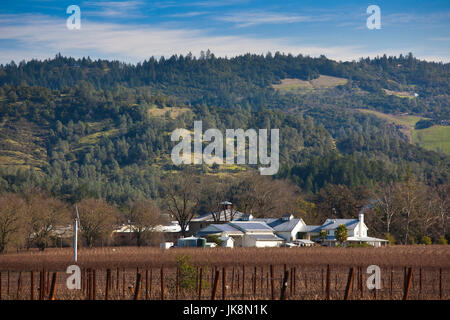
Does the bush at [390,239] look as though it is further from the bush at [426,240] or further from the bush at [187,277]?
the bush at [187,277]

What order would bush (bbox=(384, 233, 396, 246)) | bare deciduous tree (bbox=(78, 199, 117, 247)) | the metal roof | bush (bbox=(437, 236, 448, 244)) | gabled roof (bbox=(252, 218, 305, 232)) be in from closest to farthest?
the metal roof → bare deciduous tree (bbox=(78, 199, 117, 247)) → bush (bbox=(384, 233, 396, 246)) → bush (bbox=(437, 236, 448, 244)) → gabled roof (bbox=(252, 218, 305, 232))

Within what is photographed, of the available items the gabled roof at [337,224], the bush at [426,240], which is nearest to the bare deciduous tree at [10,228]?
the gabled roof at [337,224]

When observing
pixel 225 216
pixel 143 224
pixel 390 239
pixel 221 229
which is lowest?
pixel 390 239

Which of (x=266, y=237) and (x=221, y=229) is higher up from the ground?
(x=221, y=229)

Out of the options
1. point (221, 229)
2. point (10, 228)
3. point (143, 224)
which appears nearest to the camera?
point (10, 228)

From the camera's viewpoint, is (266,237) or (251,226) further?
(251,226)

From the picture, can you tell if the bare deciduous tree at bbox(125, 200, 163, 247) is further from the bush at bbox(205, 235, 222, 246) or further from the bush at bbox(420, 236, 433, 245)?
the bush at bbox(420, 236, 433, 245)

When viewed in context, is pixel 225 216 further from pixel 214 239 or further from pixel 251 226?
pixel 214 239

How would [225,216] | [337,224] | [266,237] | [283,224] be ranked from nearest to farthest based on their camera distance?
[266,237], [337,224], [283,224], [225,216]

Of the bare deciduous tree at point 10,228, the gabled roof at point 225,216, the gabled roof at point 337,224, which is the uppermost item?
the bare deciduous tree at point 10,228

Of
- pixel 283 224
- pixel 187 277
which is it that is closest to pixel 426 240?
pixel 283 224

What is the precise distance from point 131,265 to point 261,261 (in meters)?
10.9

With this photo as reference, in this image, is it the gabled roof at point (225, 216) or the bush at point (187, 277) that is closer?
the bush at point (187, 277)

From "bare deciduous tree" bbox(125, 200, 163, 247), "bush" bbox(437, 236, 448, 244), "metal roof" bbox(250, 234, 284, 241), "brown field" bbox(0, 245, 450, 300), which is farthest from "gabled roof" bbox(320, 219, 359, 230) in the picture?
"brown field" bbox(0, 245, 450, 300)
